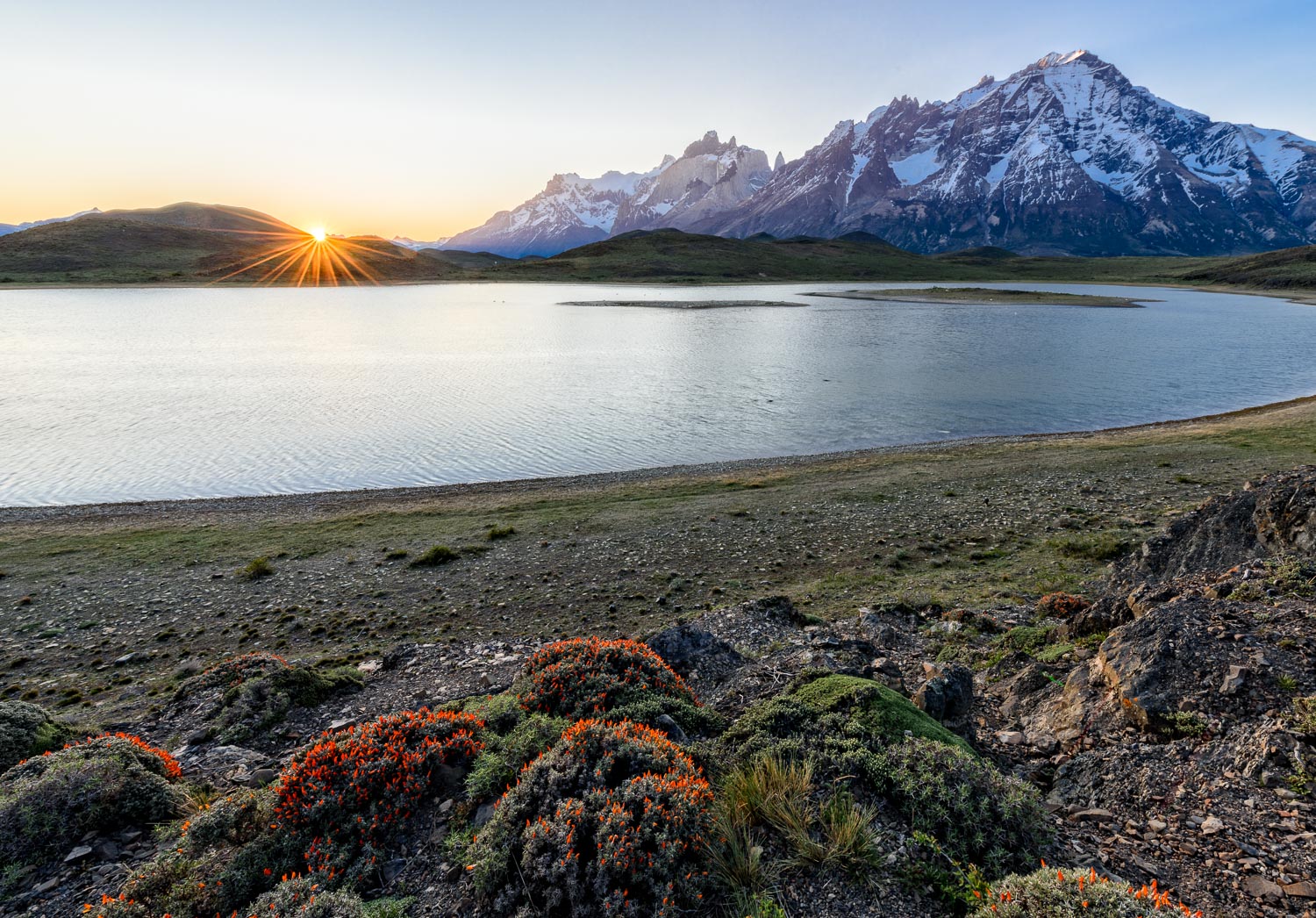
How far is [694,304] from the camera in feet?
536

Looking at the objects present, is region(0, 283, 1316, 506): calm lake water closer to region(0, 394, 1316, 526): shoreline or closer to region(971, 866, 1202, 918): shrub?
region(0, 394, 1316, 526): shoreline

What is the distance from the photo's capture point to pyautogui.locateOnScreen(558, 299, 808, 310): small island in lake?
15562 cm

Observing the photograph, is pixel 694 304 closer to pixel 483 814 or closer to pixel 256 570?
pixel 256 570

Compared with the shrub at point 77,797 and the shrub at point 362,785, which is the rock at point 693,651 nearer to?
the shrub at point 362,785

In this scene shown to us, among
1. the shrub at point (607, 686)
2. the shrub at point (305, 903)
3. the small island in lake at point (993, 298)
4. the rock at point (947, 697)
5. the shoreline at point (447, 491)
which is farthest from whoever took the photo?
the small island in lake at point (993, 298)

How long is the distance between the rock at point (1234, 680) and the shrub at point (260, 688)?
1487 centimetres

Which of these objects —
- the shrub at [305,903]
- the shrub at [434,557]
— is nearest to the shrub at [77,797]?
the shrub at [305,903]

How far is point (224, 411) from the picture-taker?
50219 mm

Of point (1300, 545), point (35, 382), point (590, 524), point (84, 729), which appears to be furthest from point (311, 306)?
point (1300, 545)

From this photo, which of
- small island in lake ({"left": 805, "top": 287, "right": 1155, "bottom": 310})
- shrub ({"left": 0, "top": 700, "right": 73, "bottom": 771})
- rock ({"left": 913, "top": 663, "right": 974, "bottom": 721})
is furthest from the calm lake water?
small island in lake ({"left": 805, "top": 287, "right": 1155, "bottom": 310})

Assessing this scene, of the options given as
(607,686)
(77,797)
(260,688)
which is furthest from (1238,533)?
(77,797)

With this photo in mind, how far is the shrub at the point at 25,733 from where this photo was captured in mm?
9148

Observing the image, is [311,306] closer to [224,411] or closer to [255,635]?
[224,411]

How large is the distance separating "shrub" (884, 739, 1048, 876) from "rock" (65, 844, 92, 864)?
31.4 feet
